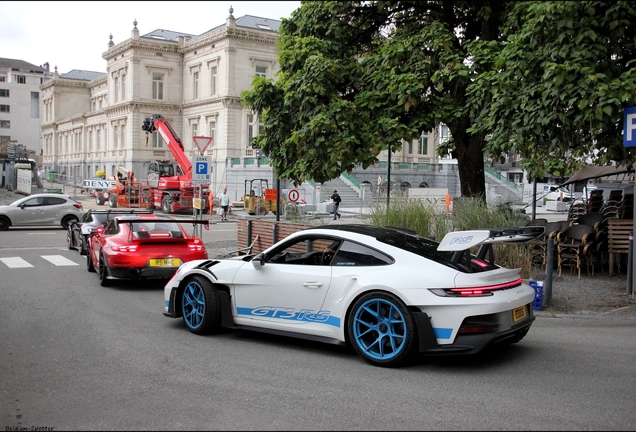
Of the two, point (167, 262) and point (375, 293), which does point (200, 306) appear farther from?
point (167, 262)

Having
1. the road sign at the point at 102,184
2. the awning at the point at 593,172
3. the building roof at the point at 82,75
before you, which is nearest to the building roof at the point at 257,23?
the road sign at the point at 102,184

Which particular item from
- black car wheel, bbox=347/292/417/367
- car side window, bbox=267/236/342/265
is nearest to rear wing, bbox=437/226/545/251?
black car wheel, bbox=347/292/417/367

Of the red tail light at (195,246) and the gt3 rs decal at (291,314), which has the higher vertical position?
the red tail light at (195,246)

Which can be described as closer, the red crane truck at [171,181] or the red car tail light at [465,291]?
the red car tail light at [465,291]

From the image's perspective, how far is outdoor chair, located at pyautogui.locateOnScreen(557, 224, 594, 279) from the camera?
40.5 ft

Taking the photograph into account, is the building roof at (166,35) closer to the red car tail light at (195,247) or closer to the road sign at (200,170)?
the road sign at (200,170)

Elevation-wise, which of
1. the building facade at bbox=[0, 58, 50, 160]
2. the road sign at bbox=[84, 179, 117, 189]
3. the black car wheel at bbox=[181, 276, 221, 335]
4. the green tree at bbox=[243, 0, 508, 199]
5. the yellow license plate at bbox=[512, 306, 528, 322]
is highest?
the building facade at bbox=[0, 58, 50, 160]

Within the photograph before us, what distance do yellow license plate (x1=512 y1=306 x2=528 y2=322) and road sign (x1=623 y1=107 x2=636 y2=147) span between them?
4.71m

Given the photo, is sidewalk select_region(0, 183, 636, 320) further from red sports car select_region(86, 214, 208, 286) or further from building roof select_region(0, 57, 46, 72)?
building roof select_region(0, 57, 46, 72)

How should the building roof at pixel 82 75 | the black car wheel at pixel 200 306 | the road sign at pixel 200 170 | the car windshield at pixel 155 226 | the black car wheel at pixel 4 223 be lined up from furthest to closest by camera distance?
the building roof at pixel 82 75
the black car wheel at pixel 4 223
the road sign at pixel 200 170
the car windshield at pixel 155 226
the black car wheel at pixel 200 306

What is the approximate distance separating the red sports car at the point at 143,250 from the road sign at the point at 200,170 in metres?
4.63

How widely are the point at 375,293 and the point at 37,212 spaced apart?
22920mm

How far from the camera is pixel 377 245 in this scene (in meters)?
6.76

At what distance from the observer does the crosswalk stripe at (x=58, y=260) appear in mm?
15859
